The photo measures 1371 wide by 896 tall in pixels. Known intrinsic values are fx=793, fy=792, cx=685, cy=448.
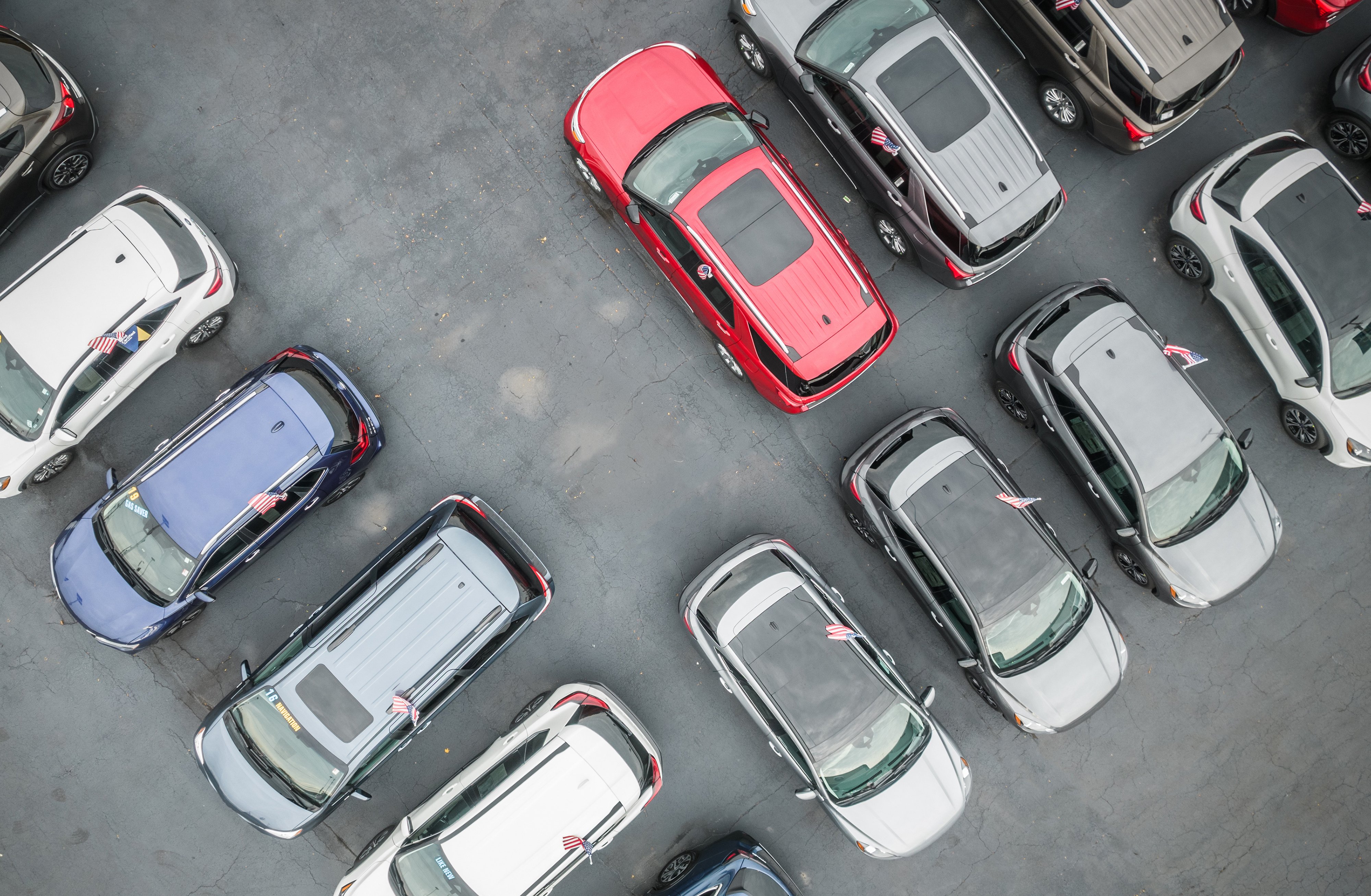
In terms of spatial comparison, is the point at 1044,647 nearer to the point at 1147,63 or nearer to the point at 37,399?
the point at 1147,63

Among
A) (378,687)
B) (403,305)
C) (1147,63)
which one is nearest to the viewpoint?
(378,687)

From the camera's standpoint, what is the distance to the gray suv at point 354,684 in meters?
8.52

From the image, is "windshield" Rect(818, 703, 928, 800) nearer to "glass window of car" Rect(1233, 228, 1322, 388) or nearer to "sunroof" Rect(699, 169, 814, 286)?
"sunroof" Rect(699, 169, 814, 286)

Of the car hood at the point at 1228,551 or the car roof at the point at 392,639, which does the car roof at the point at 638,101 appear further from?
the car hood at the point at 1228,551

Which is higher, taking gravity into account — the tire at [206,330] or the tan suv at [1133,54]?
the tire at [206,330]

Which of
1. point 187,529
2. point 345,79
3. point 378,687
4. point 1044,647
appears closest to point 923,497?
point 1044,647

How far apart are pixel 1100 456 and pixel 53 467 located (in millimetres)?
12637

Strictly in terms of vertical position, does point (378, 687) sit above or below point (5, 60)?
below

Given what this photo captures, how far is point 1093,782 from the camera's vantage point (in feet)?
34.0

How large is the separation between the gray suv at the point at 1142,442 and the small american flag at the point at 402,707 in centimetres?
797

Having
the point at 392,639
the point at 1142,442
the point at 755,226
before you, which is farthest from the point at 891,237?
the point at 392,639

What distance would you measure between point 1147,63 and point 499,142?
7.77 meters

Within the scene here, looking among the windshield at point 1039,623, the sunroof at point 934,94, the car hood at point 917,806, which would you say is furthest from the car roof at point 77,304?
the windshield at point 1039,623

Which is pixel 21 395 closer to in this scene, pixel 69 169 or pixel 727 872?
pixel 69 169
